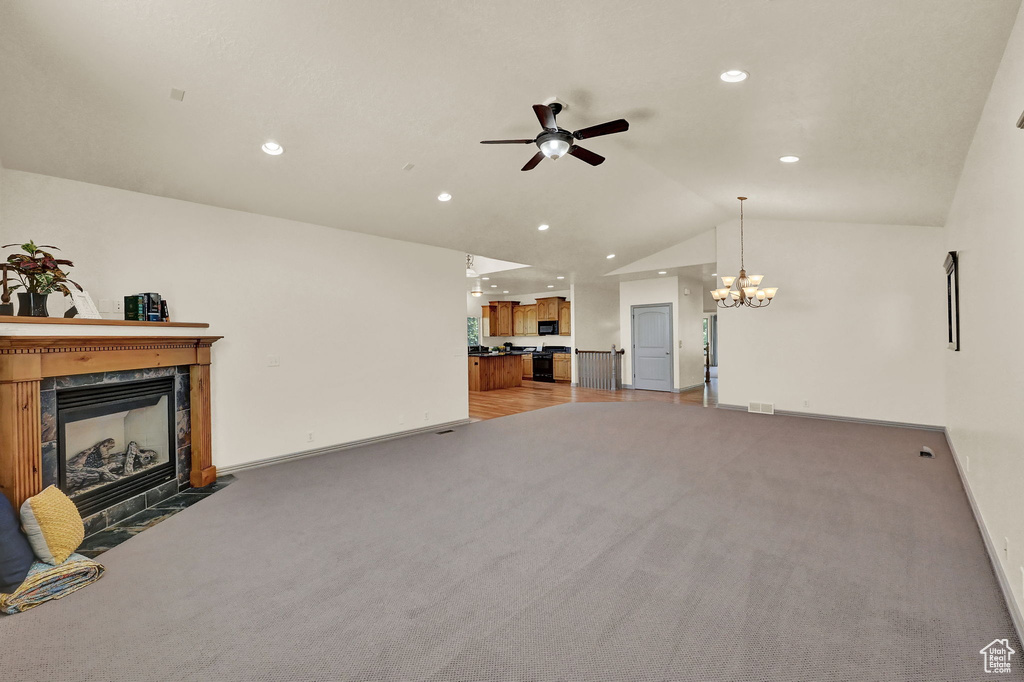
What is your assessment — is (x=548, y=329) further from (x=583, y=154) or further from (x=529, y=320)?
(x=583, y=154)

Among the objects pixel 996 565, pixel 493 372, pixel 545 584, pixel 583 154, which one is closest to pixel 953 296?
pixel 996 565

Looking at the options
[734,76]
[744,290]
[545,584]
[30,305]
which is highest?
[734,76]

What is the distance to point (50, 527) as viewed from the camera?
2.50m

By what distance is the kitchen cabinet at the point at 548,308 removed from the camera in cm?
1280

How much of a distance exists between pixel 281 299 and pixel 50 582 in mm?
3025

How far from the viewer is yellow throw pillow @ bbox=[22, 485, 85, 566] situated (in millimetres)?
2465

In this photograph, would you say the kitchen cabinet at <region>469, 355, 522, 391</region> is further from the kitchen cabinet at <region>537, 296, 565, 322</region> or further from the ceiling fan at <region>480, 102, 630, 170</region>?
the ceiling fan at <region>480, 102, 630, 170</region>

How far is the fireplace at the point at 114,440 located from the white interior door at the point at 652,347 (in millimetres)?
8806

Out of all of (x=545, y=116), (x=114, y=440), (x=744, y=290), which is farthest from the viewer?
(x=744, y=290)

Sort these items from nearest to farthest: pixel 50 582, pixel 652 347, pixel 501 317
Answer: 1. pixel 50 582
2. pixel 652 347
3. pixel 501 317

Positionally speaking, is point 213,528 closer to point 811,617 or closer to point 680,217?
point 811,617

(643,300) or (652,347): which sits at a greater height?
(643,300)

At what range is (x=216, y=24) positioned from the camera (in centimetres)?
226

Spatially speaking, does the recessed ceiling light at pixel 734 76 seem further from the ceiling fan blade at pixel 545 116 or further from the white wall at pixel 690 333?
the white wall at pixel 690 333
